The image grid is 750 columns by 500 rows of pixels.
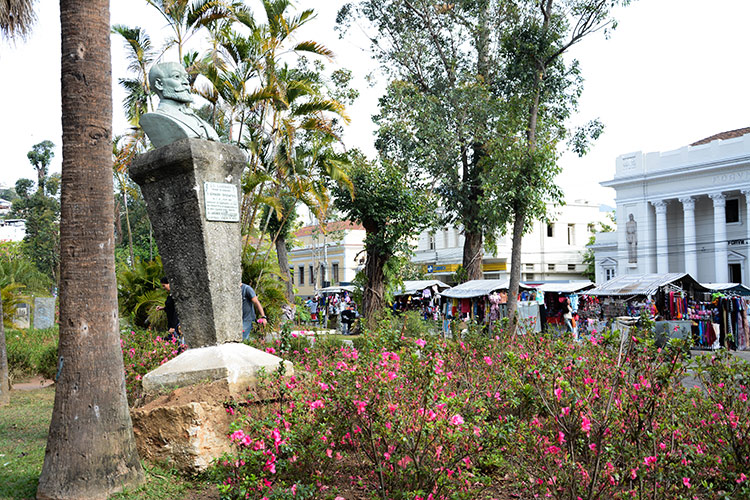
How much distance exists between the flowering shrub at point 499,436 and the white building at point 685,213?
120ft

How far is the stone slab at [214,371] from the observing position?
4.88 meters

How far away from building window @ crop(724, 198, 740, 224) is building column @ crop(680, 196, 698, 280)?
76.3 inches

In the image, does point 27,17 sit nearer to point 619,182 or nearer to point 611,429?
point 611,429

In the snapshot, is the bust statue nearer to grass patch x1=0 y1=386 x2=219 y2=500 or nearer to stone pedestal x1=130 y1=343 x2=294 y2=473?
stone pedestal x1=130 y1=343 x2=294 y2=473

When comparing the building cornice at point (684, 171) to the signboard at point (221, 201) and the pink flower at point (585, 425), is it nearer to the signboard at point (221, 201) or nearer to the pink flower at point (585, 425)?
the signboard at point (221, 201)

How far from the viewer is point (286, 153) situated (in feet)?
48.1

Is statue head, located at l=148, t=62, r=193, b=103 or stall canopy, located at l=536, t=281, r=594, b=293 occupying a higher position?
statue head, located at l=148, t=62, r=193, b=103

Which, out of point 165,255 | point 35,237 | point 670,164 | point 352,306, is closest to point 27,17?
point 165,255

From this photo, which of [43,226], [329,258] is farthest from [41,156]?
[329,258]

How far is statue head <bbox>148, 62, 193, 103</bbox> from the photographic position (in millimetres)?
5945

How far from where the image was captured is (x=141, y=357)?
6172mm

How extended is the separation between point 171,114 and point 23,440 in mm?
3236

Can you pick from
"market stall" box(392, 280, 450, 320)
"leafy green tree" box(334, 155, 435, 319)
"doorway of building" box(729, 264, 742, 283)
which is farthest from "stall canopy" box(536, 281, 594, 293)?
"doorway of building" box(729, 264, 742, 283)

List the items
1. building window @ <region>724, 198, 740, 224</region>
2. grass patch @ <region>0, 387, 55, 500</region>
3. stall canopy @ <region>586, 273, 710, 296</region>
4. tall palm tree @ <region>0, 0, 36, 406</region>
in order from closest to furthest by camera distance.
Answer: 1. grass patch @ <region>0, 387, 55, 500</region>
2. tall palm tree @ <region>0, 0, 36, 406</region>
3. stall canopy @ <region>586, 273, 710, 296</region>
4. building window @ <region>724, 198, 740, 224</region>
